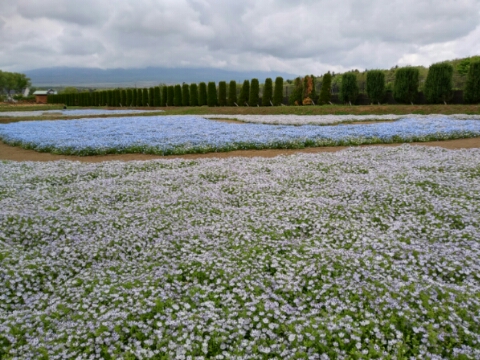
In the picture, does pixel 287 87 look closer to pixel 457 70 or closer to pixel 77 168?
pixel 457 70

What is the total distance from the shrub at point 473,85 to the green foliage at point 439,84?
1.91m

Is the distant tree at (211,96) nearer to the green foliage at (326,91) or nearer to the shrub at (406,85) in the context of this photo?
the green foliage at (326,91)

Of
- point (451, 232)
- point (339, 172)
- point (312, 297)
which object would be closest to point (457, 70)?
point (339, 172)

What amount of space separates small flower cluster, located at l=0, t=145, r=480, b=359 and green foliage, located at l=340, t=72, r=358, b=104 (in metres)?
34.1

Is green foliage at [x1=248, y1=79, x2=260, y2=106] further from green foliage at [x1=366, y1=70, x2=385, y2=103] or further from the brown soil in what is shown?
the brown soil

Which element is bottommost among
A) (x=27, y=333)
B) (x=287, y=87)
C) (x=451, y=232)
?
(x=27, y=333)

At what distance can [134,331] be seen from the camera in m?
4.42

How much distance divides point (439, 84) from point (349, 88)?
9877 millimetres

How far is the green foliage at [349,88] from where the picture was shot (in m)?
41.9

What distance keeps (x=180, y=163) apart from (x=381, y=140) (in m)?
10.4

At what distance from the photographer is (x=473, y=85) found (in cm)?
3294

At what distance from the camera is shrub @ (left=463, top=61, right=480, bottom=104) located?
3266 cm

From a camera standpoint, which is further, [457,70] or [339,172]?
[457,70]

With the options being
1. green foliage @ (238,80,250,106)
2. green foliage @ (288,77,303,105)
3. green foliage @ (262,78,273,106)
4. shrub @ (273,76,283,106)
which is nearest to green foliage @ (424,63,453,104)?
green foliage @ (288,77,303,105)
